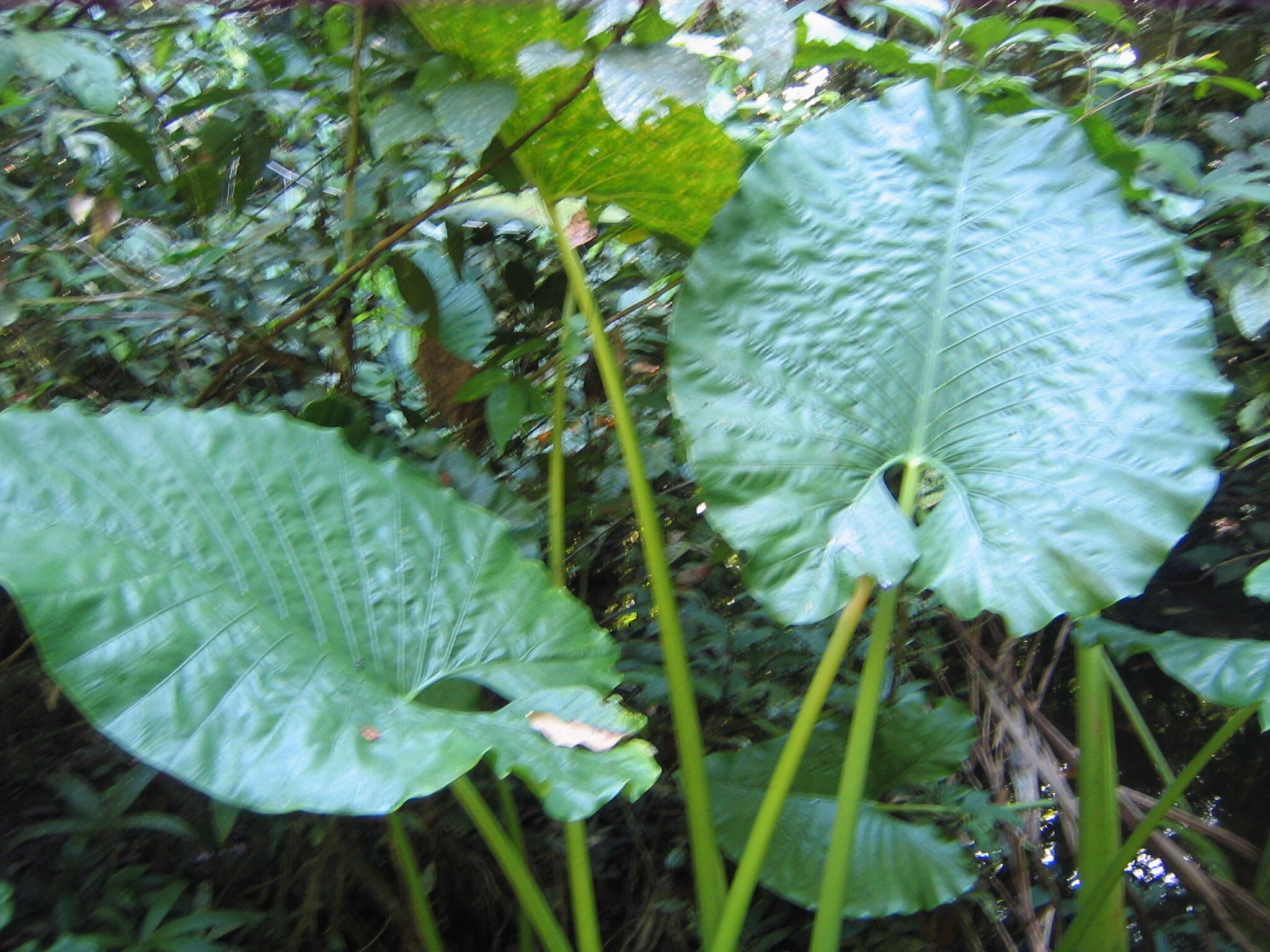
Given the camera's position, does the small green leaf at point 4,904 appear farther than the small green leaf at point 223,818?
No

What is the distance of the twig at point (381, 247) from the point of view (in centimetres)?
99

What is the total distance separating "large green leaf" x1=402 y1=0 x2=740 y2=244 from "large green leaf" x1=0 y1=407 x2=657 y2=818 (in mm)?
441

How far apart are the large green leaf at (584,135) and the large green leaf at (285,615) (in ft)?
1.45

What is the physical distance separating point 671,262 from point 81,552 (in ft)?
3.18

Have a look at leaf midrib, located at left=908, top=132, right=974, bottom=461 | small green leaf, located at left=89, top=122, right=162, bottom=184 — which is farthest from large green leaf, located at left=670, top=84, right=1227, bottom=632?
small green leaf, located at left=89, top=122, right=162, bottom=184

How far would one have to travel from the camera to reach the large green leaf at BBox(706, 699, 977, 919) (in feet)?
3.67

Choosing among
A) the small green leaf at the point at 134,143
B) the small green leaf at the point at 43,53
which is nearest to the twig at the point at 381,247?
the small green leaf at the point at 134,143

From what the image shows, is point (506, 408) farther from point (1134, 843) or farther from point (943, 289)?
point (1134, 843)

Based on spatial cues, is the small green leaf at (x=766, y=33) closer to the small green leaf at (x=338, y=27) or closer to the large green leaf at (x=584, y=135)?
the large green leaf at (x=584, y=135)

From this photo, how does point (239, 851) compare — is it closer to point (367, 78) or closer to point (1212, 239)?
point (367, 78)

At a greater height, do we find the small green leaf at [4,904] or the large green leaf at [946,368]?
the large green leaf at [946,368]

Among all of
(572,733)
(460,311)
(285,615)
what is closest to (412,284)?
(460,311)

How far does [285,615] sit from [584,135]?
0.63m

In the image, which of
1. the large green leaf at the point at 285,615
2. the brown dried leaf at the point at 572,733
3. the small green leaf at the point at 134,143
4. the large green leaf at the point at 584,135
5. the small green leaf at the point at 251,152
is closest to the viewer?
the large green leaf at the point at 285,615
